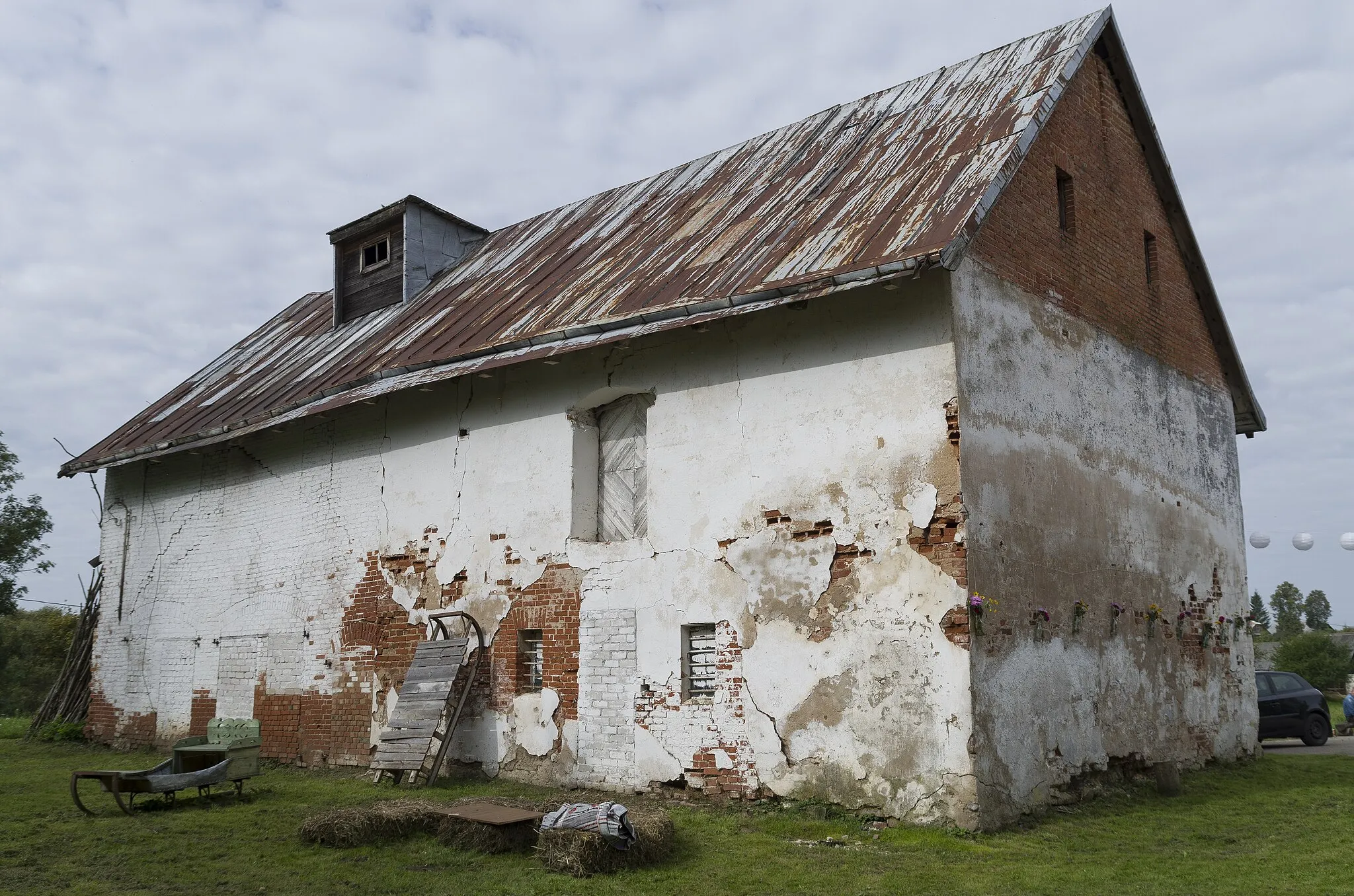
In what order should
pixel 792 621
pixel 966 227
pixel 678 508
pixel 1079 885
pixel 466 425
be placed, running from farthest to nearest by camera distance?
1. pixel 466 425
2. pixel 678 508
3. pixel 792 621
4. pixel 966 227
5. pixel 1079 885

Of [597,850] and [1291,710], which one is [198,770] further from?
[1291,710]

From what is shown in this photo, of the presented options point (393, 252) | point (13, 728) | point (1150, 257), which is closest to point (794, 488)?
point (1150, 257)

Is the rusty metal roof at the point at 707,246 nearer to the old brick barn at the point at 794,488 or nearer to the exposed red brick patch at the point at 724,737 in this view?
the old brick barn at the point at 794,488

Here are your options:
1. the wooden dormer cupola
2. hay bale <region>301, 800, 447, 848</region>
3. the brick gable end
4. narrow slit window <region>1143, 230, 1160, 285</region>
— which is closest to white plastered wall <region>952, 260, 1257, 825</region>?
the brick gable end

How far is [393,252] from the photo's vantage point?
58.7 ft

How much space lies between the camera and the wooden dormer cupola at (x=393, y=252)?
17.7m

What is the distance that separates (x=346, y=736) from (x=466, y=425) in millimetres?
4049

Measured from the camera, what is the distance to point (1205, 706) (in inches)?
510

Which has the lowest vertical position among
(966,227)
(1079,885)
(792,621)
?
(1079,885)

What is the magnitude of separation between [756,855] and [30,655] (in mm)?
34615

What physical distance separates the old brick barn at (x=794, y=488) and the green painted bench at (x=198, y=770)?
1.92 meters

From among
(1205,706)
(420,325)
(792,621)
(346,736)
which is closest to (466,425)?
(420,325)

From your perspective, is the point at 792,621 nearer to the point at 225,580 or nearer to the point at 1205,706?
the point at 1205,706

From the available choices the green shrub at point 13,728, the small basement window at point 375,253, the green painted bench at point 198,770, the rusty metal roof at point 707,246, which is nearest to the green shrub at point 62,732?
the green shrub at point 13,728
